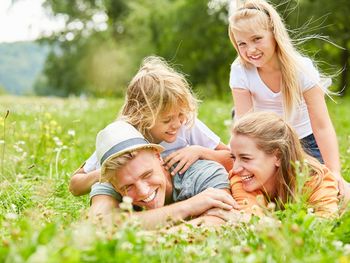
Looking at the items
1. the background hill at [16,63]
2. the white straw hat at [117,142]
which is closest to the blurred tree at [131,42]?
the white straw hat at [117,142]

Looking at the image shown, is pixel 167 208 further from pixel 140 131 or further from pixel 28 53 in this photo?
pixel 28 53

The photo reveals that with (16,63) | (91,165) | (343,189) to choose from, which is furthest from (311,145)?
(16,63)

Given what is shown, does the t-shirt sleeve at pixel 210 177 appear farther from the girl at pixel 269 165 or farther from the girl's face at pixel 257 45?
the girl's face at pixel 257 45

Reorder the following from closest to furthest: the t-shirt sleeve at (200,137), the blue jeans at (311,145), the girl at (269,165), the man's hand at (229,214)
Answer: the man's hand at (229,214)
the girl at (269,165)
the t-shirt sleeve at (200,137)
the blue jeans at (311,145)

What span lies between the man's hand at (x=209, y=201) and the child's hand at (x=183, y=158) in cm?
47

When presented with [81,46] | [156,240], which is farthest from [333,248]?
[81,46]

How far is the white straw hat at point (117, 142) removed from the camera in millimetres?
3875

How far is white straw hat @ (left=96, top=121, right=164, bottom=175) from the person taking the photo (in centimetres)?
388

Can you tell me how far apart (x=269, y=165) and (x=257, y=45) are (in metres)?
1.19

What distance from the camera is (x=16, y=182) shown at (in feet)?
16.8

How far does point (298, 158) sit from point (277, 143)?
196 millimetres

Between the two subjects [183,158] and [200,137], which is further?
[200,137]

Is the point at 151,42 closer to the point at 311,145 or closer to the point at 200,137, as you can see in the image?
the point at 311,145

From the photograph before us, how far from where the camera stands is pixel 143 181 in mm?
3881
